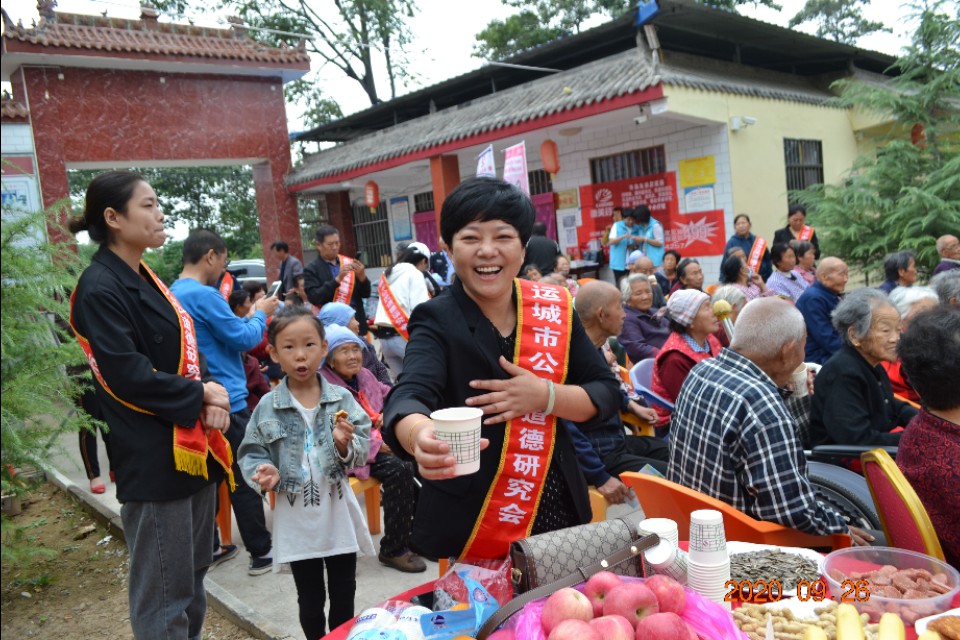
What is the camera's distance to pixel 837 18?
26609 millimetres

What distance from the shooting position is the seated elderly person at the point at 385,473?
385 cm

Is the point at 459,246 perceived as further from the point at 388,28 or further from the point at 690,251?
the point at 388,28

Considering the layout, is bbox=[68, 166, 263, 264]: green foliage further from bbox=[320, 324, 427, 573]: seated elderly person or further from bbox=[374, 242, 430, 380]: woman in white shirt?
bbox=[320, 324, 427, 573]: seated elderly person

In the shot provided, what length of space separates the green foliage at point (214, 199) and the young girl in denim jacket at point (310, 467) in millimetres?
22030

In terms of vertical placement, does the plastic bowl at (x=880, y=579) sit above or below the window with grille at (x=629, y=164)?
below

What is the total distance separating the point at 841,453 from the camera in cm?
314

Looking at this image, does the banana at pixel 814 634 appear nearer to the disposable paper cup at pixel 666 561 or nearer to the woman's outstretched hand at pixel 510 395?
the disposable paper cup at pixel 666 561

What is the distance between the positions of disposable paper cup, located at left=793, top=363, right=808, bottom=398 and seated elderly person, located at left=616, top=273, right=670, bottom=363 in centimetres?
170

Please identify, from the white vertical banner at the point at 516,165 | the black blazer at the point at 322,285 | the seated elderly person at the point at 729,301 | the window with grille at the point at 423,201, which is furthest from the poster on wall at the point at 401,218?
the seated elderly person at the point at 729,301

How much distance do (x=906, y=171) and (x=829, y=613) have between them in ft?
36.9

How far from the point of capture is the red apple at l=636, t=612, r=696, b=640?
1274 millimetres

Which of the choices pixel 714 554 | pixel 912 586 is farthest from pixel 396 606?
pixel 912 586

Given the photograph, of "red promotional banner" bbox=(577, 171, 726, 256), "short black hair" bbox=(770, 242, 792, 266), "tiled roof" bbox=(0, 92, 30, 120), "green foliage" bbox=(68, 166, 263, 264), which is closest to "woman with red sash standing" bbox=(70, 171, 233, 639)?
"short black hair" bbox=(770, 242, 792, 266)

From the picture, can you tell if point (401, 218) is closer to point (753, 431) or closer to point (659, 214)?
point (659, 214)
